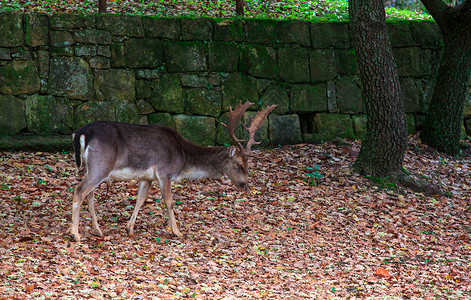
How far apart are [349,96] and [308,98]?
980 mm

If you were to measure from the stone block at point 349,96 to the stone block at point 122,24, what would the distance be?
14.6ft

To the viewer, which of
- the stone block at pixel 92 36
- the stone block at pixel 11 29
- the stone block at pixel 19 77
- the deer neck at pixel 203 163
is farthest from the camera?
the stone block at pixel 92 36

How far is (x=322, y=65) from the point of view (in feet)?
39.2

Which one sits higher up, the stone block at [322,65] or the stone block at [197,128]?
the stone block at [322,65]

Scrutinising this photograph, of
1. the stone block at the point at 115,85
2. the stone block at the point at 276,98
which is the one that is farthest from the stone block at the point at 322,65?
the stone block at the point at 115,85

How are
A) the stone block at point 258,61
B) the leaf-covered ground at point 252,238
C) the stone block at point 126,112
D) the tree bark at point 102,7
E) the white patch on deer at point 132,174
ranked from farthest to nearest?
the stone block at point 258,61 → the tree bark at point 102,7 → the stone block at point 126,112 → the white patch on deer at point 132,174 → the leaf-covered ground at point 252,238

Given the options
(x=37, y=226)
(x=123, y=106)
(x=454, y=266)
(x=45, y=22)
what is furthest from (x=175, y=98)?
(x=454, y=266)

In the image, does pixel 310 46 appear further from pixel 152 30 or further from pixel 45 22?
pixel 45 22

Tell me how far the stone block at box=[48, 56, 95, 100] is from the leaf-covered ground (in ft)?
4.21

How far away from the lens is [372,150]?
9.78 metres

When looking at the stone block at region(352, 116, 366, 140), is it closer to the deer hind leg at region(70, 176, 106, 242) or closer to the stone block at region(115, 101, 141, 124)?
the stone block at region(115, 101, 141, 124)

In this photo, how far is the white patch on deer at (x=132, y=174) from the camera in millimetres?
6680

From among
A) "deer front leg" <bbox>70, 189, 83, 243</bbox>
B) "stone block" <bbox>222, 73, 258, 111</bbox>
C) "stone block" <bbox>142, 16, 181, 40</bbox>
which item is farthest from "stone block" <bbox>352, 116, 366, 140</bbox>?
"deer front leg" <bbox>70, 189, 83, 243</bbox>

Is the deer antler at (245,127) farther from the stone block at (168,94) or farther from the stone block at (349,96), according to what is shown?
the stone block at (349,96)
